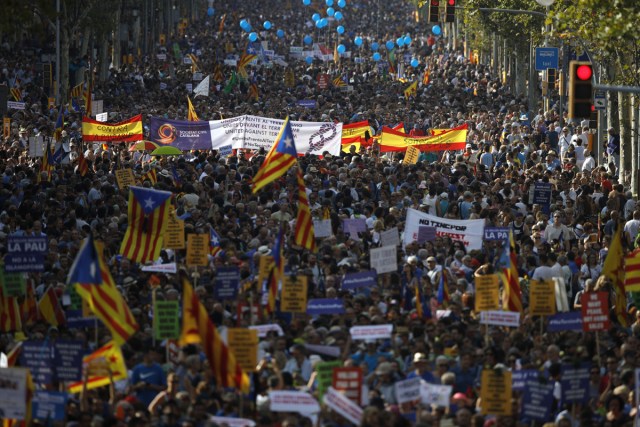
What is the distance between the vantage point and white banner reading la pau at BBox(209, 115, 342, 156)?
108 feet

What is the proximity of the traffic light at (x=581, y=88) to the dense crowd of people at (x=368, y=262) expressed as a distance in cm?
171

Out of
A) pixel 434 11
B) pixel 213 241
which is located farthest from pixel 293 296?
pixel 434 11

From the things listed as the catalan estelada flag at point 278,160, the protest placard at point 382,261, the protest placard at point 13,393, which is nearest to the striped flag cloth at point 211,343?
the protest placard at point 13,393

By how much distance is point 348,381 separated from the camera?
14.9 m

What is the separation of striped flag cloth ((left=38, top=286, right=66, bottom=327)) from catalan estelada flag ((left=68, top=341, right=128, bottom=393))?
2.95 meters

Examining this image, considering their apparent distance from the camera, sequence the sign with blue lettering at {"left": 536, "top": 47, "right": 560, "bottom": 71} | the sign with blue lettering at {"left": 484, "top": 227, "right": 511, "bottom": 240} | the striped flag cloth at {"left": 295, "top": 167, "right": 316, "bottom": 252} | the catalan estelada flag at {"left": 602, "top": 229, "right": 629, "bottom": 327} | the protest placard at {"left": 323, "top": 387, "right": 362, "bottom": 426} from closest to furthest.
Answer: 1. the protest placard at {"left": 323, "top": 387, "right": 362, "bottom": 426}
2. the catalan estelada flag at {"left": 602, "top": 229, "right": 629, "bottom": 327}
3. the striped flag cloth at {"left": 295, "top": 167, "right": 316, "bottom": 252}
4. the sign with blue lettering at {"left": 484, "top": 227, "right": 511, "bottom": 240}
5. the sign with blue lettering at {"left": 536, "top": 47, "right": 560, "bottom": 71}

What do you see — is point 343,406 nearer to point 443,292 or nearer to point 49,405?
point 49,405

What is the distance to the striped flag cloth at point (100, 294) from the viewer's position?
16.2 meters

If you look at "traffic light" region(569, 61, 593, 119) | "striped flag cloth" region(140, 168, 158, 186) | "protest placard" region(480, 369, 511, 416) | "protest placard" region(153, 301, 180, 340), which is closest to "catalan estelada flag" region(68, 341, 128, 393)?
"protest placard" region(153, 301, 180, 340)

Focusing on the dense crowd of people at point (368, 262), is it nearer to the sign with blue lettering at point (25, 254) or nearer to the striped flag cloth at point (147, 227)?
the striped flag cloth at point (147, 227)

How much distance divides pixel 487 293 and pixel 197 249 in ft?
13.2

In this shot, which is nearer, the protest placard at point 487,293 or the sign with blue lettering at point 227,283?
the protest placard at point 487,293

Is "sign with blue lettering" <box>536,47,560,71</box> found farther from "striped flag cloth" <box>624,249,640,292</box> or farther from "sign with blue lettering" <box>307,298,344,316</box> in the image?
"sign with blue lettering" <box>307,298,344,316</box>

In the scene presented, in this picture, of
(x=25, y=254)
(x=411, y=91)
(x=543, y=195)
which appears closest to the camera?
(x=25, y=254)
